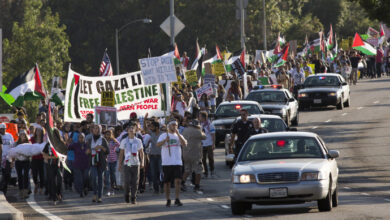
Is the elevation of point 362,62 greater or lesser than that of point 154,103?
greater

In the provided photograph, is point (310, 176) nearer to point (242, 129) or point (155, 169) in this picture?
point (242, 129)

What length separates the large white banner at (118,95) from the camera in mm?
26062

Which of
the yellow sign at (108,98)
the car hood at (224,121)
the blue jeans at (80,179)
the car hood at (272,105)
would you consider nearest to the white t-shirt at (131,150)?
the blue jeans at (80,179)

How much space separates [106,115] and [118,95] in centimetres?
240

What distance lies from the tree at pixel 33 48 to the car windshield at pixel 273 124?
57058 mm

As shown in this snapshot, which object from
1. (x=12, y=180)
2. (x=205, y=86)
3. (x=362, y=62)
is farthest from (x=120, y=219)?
(x=362, y=62)

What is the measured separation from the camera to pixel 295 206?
19547 millimetres

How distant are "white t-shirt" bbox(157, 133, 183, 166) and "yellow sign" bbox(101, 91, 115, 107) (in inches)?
220

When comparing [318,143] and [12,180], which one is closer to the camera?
[318,143]

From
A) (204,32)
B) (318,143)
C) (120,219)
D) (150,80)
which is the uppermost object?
(204,32)

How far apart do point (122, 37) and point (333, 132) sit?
65.3 metres

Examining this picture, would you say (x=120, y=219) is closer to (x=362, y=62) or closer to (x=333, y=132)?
(x=333, y=132)

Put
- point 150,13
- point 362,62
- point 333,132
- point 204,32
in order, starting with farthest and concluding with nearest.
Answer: point 150,13
point 204,32
point 362,62
point 333,132

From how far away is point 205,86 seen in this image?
3681cm
